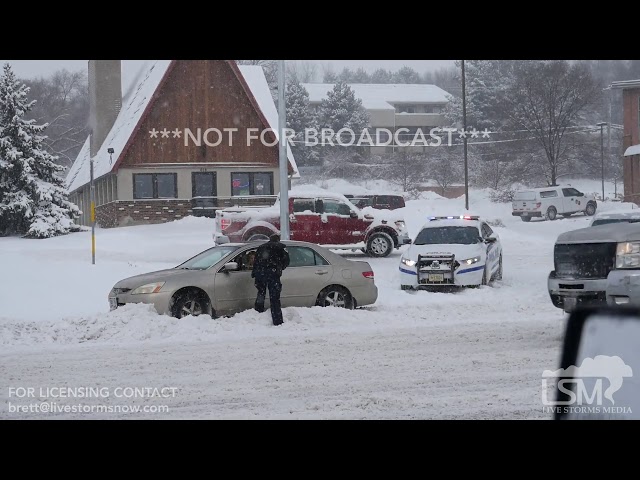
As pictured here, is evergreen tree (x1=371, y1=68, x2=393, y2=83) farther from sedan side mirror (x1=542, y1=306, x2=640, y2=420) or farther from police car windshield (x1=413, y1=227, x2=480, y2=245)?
sedan side mirror (x1=542, y1=306, x2=640, y2=420)

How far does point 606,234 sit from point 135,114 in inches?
448

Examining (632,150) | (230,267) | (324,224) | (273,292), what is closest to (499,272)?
(632,150)

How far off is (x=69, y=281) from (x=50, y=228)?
3.40 ft

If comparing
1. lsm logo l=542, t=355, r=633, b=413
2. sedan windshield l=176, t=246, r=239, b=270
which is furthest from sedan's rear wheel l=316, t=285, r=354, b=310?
lsm logo l=542, t=355, r=633, b=413

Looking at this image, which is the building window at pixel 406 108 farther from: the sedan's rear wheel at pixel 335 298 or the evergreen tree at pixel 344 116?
the sedan's rear wheel at pixel 335 298

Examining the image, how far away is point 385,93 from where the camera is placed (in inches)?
641

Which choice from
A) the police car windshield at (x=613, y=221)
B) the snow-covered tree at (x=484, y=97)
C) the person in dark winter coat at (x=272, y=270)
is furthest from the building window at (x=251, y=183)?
the police car windshield at (x=613, y=221)

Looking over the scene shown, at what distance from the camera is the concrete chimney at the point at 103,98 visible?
46.1ft

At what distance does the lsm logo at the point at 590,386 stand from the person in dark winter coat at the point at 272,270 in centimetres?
470

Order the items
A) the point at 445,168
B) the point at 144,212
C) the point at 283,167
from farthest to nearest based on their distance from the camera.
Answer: the point at 445,168
the point at 144,212
the point at 283,167

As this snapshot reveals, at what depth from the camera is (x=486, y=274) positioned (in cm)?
1482

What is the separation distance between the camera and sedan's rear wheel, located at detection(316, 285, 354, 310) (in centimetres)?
1280

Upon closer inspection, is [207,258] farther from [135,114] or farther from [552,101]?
[552,101]

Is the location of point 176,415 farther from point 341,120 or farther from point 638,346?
point 341,120
